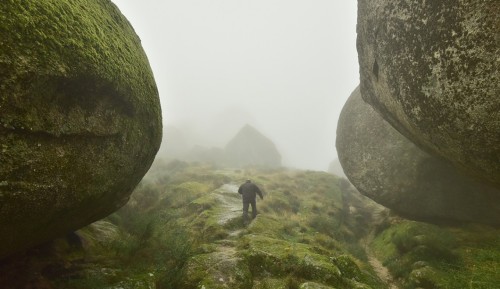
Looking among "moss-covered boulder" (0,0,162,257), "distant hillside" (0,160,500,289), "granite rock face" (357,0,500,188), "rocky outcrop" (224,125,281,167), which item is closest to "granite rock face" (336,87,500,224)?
"distant hillside" (0,160,500,289)

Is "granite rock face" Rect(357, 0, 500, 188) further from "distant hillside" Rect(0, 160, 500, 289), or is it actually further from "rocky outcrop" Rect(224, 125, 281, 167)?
"rocky outcrop" Rect(224, 125, 281, 167)

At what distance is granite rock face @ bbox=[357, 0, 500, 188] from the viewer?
5.94m

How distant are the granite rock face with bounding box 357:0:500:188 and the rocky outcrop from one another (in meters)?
41.7

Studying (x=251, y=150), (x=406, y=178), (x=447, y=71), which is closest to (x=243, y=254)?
Result: (x=447, y=71)

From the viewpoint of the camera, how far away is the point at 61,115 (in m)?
5.47

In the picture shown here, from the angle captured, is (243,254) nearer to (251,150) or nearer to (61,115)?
(61,115)

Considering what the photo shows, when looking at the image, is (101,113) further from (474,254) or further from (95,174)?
(474,254)

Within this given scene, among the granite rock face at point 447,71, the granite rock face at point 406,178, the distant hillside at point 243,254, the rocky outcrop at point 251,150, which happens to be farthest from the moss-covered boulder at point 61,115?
the rocky outcrop at point 251,150

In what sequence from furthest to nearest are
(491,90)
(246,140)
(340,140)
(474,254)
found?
(246,140) < (340,140) < (474,254) < (491,90)

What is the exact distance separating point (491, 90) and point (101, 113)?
A: 26.9 feet

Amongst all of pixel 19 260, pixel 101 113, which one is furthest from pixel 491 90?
pixel 19 260

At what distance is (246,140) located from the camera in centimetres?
5400

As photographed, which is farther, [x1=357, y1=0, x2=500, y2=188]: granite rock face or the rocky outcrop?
the rocky outcrop

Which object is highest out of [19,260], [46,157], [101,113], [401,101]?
[401,101]
